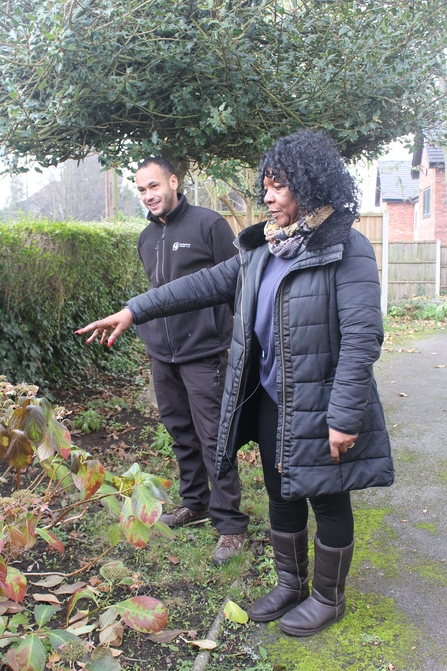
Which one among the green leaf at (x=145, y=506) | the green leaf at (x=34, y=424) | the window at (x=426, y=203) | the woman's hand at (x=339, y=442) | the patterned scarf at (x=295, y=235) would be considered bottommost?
the green leaf at (x=145, y=506)

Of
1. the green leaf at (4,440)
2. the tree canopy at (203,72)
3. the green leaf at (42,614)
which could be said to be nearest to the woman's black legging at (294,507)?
the green leaf at (42,614)

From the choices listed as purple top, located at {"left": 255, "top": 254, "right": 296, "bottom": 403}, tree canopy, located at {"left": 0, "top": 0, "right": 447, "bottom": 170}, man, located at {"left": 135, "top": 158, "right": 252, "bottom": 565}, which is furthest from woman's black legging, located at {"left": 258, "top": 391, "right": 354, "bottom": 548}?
tree canopy, located at {"left": 0, "top": 0, "right": 447, "bottom": 170}

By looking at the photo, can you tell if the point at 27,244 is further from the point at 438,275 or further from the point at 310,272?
the point at 438,275

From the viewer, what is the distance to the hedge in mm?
5203

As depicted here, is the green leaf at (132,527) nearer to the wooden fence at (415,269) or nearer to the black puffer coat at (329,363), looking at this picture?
the black puffer coat at (329,363)

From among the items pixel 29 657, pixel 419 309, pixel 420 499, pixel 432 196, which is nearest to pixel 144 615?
pixel 29 657

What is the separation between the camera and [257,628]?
2781 mm

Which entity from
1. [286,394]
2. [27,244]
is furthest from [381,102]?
[27,244]

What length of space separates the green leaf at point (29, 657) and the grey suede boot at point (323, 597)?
1.21 metres

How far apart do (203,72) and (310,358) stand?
2.34m

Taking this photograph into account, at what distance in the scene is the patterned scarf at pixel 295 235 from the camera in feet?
8.07

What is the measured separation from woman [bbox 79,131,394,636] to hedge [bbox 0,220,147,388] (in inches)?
108

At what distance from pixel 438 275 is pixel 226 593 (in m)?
16.9

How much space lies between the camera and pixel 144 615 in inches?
83.8
